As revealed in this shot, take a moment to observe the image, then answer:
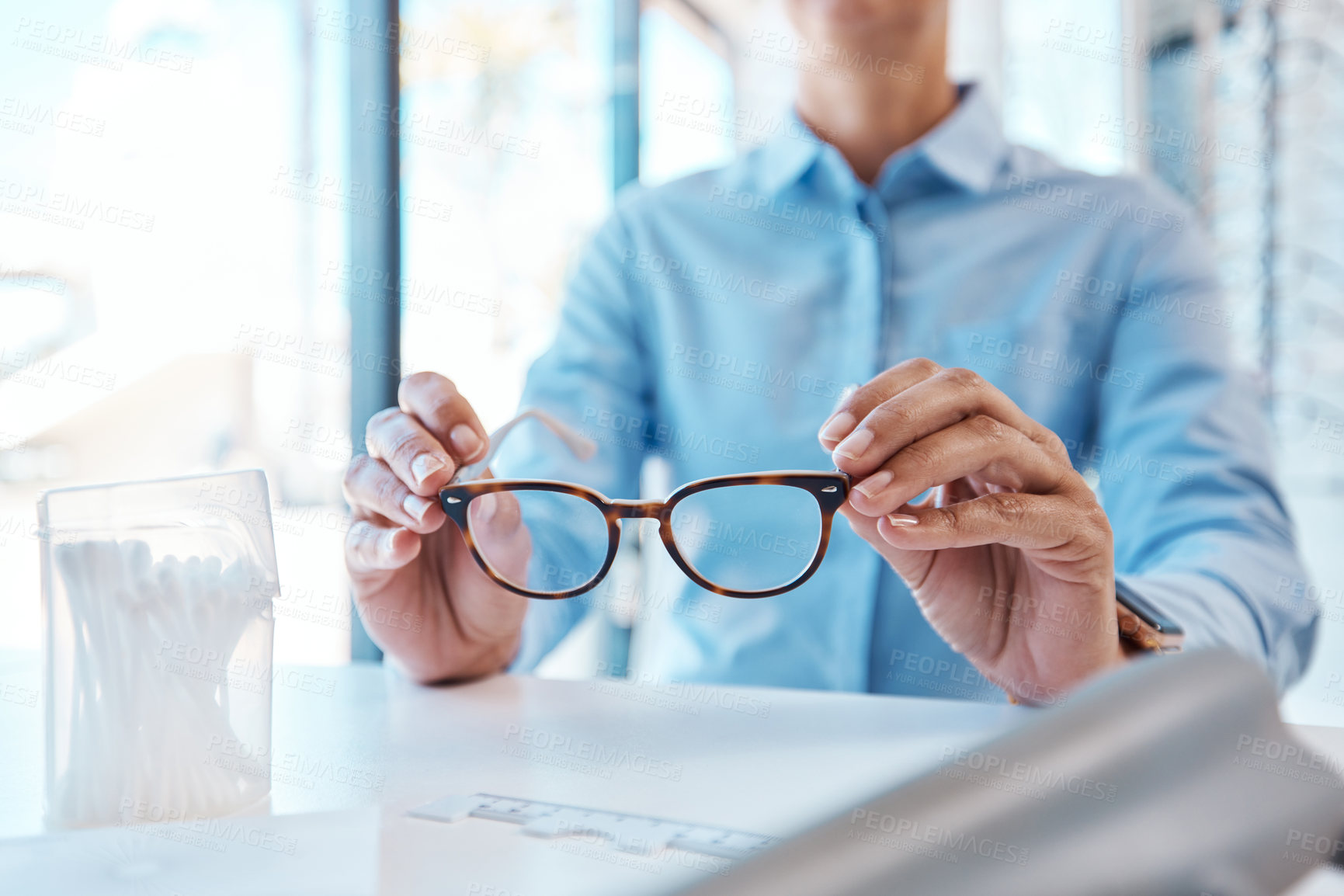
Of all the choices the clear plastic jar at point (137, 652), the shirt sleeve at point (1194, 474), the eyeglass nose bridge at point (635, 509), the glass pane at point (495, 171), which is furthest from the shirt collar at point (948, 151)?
the clear plastic jar at point (137, 652)

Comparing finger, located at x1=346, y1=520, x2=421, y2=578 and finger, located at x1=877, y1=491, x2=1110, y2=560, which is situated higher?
finger, located at x1=877, y1=491, x2=1110, y2=560

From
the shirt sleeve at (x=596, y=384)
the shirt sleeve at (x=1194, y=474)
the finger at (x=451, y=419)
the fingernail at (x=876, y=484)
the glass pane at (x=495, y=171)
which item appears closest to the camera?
the fingernail at (x=876, y=484)

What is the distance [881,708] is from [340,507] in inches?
40.6

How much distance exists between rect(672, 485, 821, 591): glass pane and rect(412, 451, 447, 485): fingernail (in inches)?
11.0

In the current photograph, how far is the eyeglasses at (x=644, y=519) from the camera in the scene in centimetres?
56

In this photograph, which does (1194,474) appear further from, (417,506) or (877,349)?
(417,506)

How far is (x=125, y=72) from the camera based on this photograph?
102cm

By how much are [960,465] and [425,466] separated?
333 millimetres

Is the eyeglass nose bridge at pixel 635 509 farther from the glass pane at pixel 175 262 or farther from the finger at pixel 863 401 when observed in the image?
the glass pane at pixel 175 262

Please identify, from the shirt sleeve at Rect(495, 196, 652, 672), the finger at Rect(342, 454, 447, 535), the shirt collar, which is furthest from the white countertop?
the shirt collar

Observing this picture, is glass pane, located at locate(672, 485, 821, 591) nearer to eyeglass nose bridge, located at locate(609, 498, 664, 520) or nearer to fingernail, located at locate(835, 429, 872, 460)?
eyeglass nose bridge, located at locate(609, 498, 664, 520)

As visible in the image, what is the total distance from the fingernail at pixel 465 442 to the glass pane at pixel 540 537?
35 mm

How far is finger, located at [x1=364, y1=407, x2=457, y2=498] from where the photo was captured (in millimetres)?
560

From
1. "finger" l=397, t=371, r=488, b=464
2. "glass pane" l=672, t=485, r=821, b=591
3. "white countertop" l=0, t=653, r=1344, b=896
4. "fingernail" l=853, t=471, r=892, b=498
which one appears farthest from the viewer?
"glass pane" l=672, t=485, r=821, b=591
